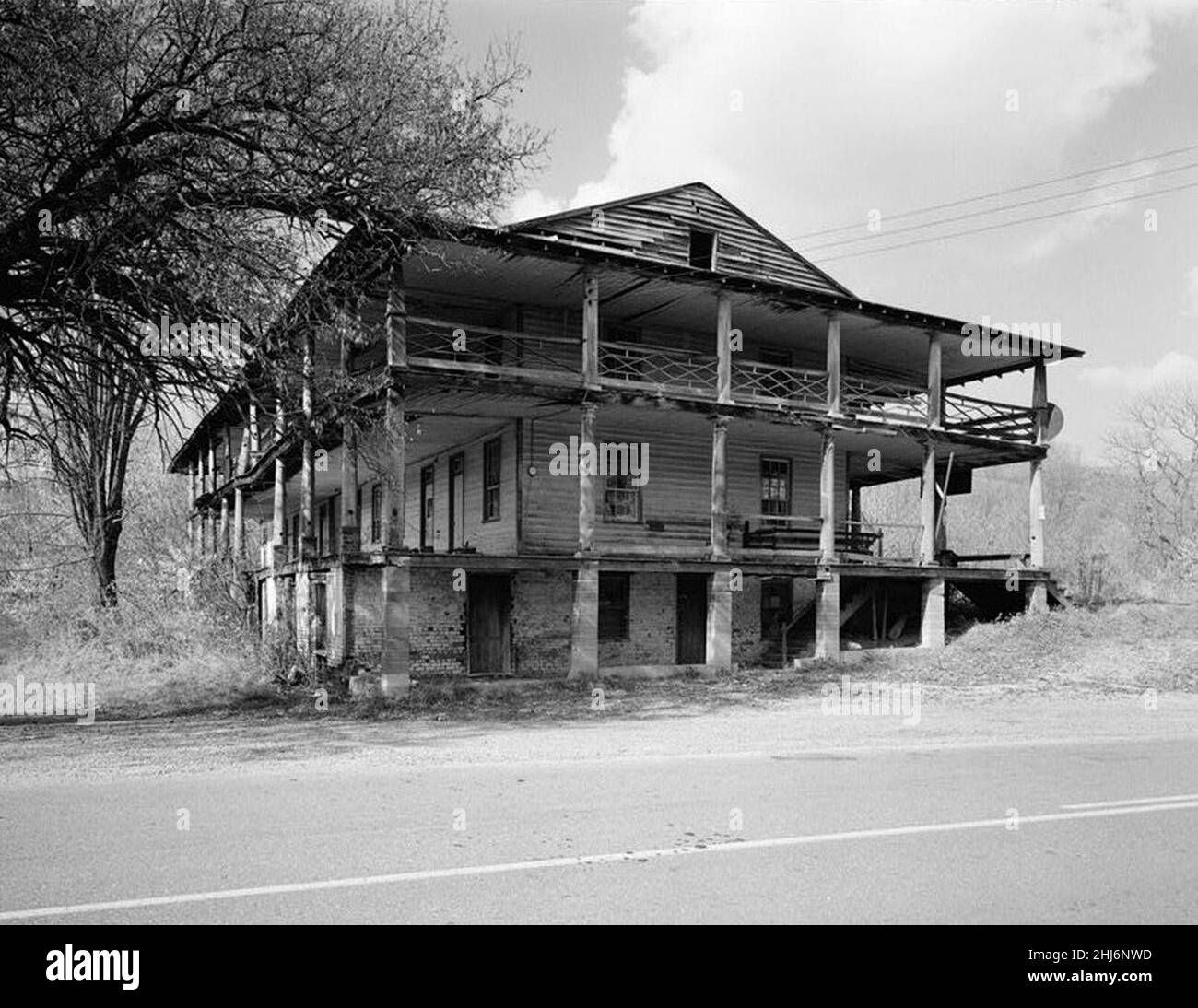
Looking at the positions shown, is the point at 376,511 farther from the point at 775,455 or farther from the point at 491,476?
the point at 775,455

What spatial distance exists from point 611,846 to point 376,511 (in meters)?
22.8

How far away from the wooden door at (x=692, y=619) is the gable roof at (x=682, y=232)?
7.05 metres

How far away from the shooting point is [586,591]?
19.6 m

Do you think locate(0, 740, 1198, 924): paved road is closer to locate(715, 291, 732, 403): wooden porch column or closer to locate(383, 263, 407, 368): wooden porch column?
locate(383, 263, 407, 368): wooden porch column

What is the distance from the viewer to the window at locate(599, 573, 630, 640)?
22609 millimetres

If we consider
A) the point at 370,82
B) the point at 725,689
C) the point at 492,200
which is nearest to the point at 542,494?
the point at 725,689

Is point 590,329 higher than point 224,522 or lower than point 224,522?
higher

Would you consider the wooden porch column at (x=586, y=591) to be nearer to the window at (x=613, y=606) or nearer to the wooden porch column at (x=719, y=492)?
the window at (x=613, y=606)

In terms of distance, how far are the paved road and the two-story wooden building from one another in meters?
8.61

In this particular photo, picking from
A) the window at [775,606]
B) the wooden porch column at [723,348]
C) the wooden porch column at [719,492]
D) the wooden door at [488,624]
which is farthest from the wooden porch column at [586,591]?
the window at [775,606]

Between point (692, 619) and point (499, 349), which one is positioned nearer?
point (499, 349)

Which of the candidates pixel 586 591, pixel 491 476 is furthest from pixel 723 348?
pixel 586 591

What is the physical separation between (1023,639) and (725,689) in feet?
30.4
